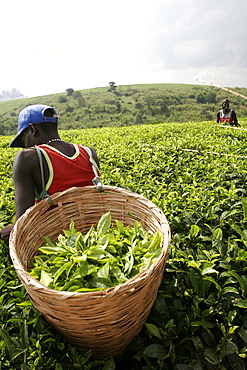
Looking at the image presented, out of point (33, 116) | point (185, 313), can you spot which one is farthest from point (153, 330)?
point (33, 116)

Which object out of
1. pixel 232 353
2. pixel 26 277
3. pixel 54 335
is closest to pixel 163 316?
pixel 232 353

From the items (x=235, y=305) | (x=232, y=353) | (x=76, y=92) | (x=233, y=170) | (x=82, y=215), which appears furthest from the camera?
(x=76, y=92)

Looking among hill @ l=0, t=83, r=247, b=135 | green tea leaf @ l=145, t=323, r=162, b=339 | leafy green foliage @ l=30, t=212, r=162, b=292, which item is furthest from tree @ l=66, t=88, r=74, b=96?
green tea leaf @ l=145, t=323, r=162, b=339

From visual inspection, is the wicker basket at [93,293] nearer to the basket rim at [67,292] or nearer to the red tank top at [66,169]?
the basket rim at [67,292]

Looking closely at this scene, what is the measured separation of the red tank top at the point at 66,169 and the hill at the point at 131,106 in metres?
52.4

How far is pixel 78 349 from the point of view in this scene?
51.3 inches

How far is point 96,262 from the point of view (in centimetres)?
135

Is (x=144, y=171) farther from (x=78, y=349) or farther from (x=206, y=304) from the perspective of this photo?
Result: (x=78, y=349)

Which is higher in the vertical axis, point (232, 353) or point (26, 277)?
point (26, 277)

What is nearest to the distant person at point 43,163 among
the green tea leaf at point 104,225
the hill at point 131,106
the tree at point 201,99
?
the green tea leaf at point 104,225

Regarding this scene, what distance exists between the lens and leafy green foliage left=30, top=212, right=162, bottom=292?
121 centimetres

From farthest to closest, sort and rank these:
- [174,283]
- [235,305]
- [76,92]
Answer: [76,92] < [174,283] < [235,305]

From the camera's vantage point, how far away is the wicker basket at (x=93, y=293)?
100 cm

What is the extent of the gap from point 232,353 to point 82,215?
4.39ft
